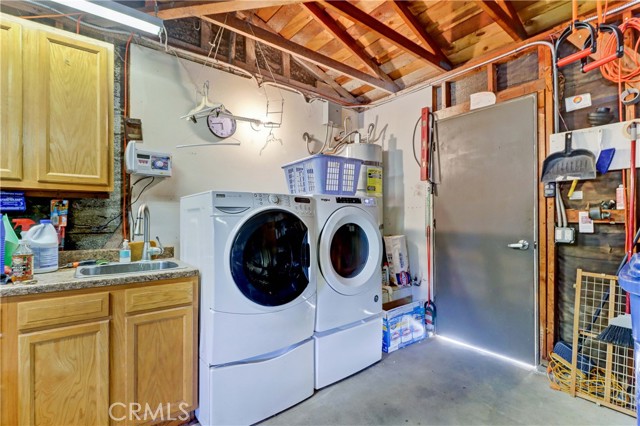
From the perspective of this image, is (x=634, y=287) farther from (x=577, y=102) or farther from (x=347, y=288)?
(x=577, y=102)

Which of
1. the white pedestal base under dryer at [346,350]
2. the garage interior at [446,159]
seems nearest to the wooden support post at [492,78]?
the garage interior at [446,159]

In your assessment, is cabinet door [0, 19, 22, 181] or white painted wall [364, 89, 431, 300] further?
white painted wall [364, 89, 431, 300]

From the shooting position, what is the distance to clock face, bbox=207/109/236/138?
2611 millimetres

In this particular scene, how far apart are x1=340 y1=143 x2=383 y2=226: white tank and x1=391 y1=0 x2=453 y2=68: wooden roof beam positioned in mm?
1006

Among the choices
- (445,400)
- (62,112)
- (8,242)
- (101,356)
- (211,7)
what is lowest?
(445,400)

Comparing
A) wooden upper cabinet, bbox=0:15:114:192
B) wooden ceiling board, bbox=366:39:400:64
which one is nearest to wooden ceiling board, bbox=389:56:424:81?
wooden ceiling board, bbox=366:39:400:64

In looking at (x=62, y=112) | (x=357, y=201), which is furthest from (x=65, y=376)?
(x=357, y=201)

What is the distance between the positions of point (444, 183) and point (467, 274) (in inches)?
34.5

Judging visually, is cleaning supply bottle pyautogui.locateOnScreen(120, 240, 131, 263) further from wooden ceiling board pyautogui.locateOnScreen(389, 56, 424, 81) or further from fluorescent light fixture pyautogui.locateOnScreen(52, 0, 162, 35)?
wooden ceiling board pyautogui.locateOnScreen(389, 56, 424, 81)

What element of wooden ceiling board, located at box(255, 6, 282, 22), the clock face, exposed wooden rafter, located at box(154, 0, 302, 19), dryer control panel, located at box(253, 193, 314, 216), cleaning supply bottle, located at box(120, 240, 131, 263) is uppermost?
wooden ceiling board, located at box(255, 6, 282, 22)

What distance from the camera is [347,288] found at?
2.23 meters

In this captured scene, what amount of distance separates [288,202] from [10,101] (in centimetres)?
163

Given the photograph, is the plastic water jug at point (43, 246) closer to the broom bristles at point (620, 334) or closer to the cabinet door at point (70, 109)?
the cabinet door at point (70, 109)

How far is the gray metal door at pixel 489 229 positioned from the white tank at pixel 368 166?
589 mm
